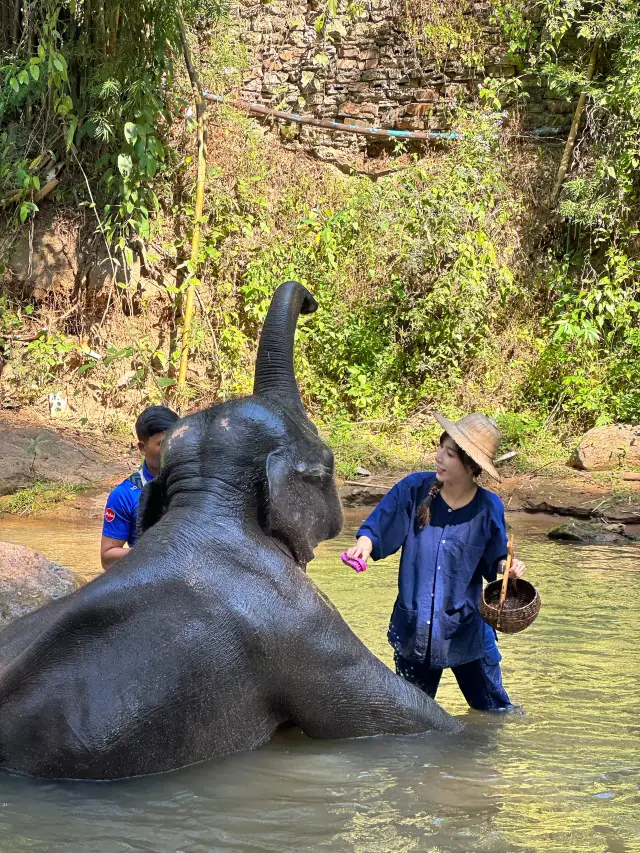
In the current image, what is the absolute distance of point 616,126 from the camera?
45.8 feet

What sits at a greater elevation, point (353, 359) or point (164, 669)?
point (164, 669)

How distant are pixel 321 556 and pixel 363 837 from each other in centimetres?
581

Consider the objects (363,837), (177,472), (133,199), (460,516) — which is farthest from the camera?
(133,199)

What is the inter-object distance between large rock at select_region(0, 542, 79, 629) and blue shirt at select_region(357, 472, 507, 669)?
4.48ft

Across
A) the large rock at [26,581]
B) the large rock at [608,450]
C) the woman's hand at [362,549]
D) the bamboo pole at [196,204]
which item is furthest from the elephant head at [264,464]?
the bamboo pole at [196,204]

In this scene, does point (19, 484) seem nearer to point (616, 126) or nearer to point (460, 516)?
point (460, 516)

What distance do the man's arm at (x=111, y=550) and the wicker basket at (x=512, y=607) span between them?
1.57 meters

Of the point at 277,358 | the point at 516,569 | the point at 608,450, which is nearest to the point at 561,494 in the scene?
the point at 608,450

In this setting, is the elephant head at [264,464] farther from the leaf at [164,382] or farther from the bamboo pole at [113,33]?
the bamboo pole at [113,33]

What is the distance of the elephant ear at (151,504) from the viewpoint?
359cm

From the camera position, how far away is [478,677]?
4.49 m

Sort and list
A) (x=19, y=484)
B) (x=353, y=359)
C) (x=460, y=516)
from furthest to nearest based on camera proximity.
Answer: (x=353, y=359)
(x=19, y=484)
(x=460, y=516)

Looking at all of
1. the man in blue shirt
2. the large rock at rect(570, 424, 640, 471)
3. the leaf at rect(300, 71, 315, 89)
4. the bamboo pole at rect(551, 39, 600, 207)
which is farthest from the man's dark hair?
the leaf at rect(300, 71, 315, 89)

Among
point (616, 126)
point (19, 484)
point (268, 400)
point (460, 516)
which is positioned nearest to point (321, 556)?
point (19, 484)
